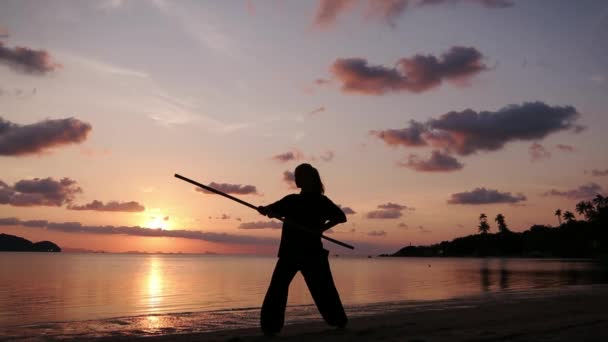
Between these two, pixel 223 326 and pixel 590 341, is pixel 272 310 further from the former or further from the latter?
pixel 223 326

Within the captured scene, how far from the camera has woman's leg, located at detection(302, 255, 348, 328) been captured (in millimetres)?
6793

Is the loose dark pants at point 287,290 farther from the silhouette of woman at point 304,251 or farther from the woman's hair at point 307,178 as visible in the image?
the woman's hair at point 307,178

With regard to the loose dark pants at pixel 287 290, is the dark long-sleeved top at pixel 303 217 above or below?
above

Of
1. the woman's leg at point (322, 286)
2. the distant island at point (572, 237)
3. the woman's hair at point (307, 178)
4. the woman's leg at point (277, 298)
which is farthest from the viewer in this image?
the distant island at point (572, 237)

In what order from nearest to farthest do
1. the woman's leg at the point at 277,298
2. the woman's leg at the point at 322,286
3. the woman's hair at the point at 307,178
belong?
the woman's leg at the point at 277,298 → the woman's leg at the point at 322,286 → the woman's hair at the point at 307,178

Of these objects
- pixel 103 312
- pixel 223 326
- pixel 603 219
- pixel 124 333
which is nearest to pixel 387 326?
pixel 223 326

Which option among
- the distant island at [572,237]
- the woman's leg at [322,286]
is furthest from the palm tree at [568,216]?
the woman's leg at [322,286]

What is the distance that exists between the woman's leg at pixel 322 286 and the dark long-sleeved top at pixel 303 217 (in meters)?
0.16

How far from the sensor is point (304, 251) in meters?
6.75

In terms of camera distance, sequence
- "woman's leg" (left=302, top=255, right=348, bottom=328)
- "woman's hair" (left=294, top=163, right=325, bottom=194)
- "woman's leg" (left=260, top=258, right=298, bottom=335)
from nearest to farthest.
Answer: "woman's leg" (left=260, top=258, right=298, bottom=335)
"woman's leg" (left=302, top=255, right=348, bottom=328)
"woman's hair" (left=294, top=163, right=325, bottom=194)

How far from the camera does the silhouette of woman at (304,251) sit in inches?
263

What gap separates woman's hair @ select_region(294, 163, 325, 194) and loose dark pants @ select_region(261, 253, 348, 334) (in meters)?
0.94

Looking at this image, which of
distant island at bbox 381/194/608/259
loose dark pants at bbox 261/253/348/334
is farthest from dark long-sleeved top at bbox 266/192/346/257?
distant island at bbox 381/194/608/259

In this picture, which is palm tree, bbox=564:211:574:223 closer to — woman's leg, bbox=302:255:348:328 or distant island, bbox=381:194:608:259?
distant island, bbox=381:194:608:259
